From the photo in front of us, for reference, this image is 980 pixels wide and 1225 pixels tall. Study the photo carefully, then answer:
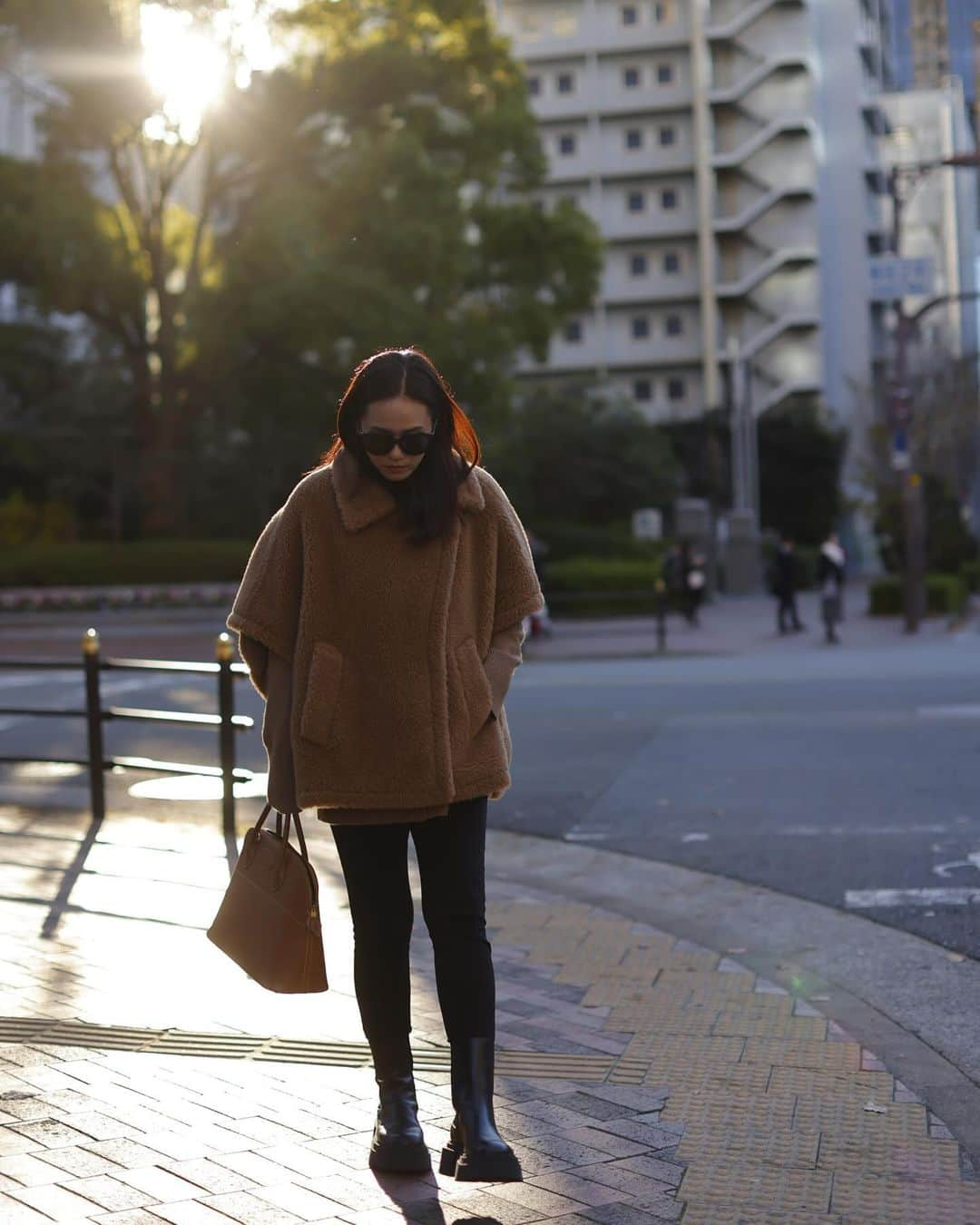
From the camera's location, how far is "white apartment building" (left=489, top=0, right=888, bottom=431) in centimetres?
7762

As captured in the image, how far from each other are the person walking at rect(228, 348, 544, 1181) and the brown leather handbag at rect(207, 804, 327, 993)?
11 cm

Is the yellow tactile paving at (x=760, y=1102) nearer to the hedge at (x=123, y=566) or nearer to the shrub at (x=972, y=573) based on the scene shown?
the hedge at (x=123, y=566)

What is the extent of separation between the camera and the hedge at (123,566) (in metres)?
35.1

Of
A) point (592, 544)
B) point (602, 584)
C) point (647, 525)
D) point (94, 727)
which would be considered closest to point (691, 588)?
point (602, 584)

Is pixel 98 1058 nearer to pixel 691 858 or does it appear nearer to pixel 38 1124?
pixel 38 1124

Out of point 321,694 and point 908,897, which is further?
point 908,897

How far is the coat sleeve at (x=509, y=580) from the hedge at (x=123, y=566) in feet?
104

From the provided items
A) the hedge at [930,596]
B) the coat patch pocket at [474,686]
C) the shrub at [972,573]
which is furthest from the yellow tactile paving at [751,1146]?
the shrub at [972,573]

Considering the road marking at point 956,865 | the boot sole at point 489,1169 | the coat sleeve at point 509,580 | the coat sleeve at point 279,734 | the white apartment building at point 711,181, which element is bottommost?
the road marking at point 956,865

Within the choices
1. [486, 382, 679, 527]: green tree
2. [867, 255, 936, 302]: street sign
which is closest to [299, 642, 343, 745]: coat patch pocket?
[867, 255, 936, 302]: street sign

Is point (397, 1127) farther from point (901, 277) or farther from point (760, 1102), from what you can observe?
point (901, 277)

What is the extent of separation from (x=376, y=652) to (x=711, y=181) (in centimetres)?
7870

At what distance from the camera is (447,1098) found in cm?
433

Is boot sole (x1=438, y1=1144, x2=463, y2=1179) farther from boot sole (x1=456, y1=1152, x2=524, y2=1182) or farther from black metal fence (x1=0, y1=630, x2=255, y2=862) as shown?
black metal fence (x1=0, y1=630, x2=255, y2=862)
